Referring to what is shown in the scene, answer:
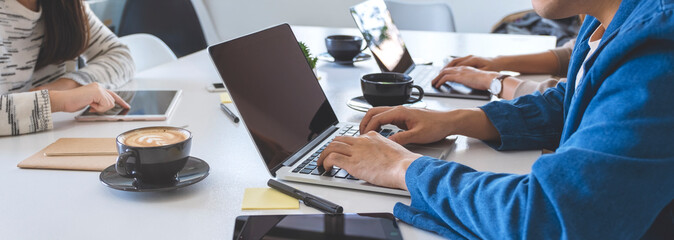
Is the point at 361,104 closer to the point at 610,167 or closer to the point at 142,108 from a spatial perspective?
the point at 142,108

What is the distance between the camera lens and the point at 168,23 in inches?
134

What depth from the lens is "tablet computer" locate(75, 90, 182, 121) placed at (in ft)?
4.35

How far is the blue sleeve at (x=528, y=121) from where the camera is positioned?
1.15 meters

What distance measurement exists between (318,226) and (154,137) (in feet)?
1.04

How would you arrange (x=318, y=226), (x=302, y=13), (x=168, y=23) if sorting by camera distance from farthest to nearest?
(x=302, y=13)
(x=168, y=23)
(x=318, y=226)

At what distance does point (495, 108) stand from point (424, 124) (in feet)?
0.52

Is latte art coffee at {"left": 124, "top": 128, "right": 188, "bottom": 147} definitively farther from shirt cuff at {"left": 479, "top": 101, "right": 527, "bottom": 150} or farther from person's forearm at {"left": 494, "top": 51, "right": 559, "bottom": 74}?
person's forearm at {"left": 494, "top": 51, "right": 559, "bottom": 74}

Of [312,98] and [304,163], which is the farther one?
[312,98]

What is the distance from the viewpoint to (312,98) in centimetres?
118

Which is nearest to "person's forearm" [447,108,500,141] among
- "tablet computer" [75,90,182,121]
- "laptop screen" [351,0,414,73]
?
"laptop screen" [351,0,414,73]

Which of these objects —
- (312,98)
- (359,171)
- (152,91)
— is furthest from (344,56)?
(359,171)

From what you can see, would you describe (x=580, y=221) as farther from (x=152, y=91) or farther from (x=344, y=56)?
(x=344, y=56)

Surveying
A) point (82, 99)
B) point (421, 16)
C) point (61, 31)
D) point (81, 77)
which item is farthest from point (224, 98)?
point (421, 16)

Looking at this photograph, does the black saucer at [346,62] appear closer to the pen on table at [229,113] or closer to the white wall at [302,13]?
the pen on table at [229,113]
